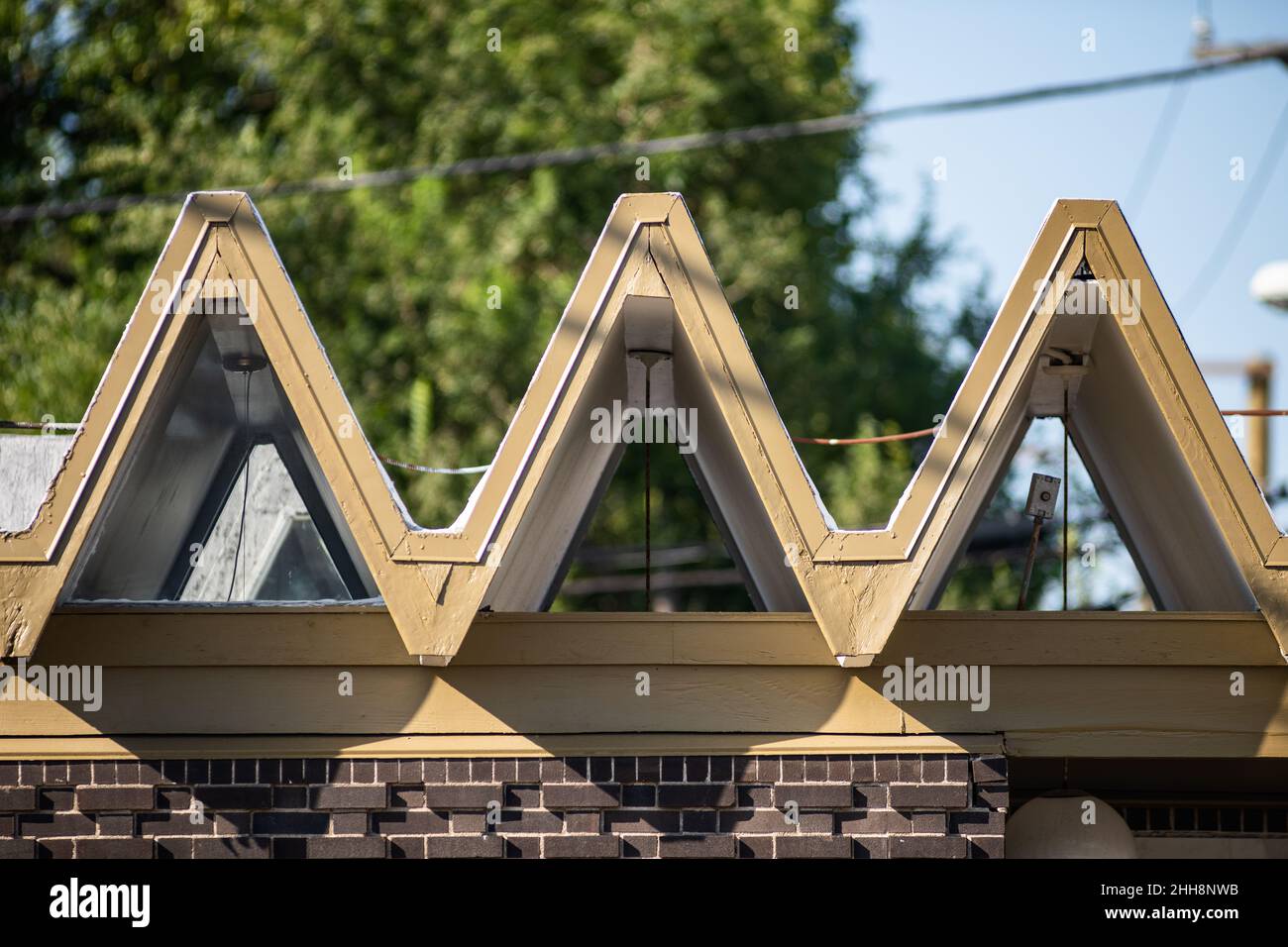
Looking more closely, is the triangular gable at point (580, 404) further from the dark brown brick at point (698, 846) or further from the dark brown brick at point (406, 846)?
the dark brown brick at point (698, 846)

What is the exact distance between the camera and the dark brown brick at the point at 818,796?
19.7 ft

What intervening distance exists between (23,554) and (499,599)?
222 cm

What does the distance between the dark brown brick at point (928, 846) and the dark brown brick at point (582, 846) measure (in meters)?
1.23

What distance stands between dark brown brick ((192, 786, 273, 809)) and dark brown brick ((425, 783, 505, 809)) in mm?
718

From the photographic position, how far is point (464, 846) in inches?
235

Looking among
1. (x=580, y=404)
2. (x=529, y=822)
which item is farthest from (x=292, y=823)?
(x=580, y=404)

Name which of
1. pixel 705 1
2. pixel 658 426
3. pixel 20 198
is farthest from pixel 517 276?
pixel 658 426

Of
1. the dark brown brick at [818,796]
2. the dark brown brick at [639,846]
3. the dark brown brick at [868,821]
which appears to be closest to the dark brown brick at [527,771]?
the dark brown brick at [639,846]

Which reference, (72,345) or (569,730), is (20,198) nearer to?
(72,345)

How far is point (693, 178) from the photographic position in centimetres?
2438

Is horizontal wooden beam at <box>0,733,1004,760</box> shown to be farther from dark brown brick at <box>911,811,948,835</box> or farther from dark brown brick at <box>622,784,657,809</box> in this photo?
dark brown brick at <box>911,811,948,835</box>

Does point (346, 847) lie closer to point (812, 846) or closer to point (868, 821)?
point (812, 846)

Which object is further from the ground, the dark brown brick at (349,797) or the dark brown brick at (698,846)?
the dark brown brick at (349,797)
